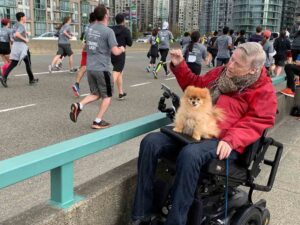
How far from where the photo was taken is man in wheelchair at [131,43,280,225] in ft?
8.24

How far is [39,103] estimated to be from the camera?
873cm

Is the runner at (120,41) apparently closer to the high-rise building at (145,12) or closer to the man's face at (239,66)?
the man's face at (239,66)

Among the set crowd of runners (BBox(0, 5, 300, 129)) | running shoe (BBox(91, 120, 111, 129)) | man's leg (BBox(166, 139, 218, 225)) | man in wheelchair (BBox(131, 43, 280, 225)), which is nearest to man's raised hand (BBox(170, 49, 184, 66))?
man in wheelchair (BBox(131, 43, 280, 225))

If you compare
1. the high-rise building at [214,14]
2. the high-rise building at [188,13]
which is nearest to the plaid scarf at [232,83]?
the high-rise building at [214,14]

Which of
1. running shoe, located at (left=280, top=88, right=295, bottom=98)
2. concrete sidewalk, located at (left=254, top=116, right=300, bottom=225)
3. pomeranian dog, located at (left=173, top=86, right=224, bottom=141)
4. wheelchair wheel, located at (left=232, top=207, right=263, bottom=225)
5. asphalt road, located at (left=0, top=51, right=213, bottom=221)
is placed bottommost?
asphalt road, located at (left=0, top=51, right=213, bottom=221)

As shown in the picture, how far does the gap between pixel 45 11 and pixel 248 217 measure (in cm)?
9995

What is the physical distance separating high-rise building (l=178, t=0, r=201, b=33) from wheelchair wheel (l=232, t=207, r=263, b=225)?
367ft

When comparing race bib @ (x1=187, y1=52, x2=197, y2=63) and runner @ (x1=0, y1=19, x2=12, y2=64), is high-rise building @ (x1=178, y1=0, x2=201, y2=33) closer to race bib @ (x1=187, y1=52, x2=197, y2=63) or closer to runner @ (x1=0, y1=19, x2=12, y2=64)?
runner @ (x1=0, y1=19, x2=12, y2=64)

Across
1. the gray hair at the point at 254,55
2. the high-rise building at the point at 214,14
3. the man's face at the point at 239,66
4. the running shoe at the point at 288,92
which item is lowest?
the running shoe at the point at 288,92

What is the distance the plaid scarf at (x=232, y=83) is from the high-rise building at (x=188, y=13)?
11155 centimetres

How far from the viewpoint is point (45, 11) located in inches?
3777

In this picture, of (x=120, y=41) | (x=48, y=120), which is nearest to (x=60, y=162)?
(x=48, y=120)

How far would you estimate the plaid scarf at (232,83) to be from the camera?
292 cm

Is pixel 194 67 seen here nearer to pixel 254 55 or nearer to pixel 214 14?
pixel 254 55
